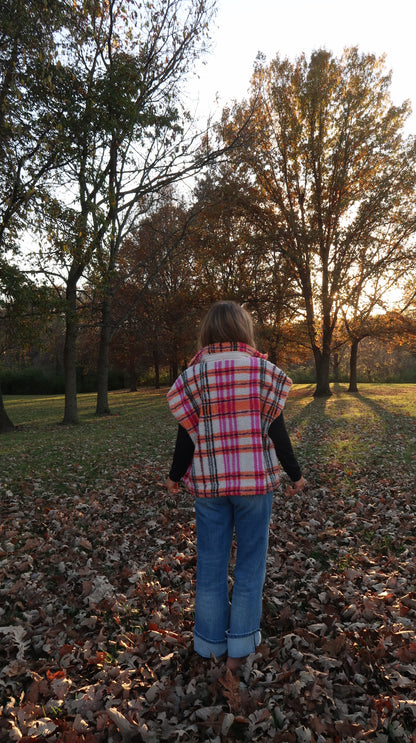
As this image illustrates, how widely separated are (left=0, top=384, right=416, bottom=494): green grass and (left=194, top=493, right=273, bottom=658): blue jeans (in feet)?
16.2

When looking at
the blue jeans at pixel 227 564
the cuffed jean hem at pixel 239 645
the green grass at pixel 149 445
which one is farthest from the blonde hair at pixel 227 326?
the green grass at pixel 149 445

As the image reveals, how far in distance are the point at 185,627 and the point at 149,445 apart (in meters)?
8.68

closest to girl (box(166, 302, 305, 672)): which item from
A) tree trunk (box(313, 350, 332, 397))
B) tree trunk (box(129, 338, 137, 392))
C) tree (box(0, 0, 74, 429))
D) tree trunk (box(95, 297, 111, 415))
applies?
tree (box(0, 0, 74, 429))

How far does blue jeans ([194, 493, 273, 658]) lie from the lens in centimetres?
271

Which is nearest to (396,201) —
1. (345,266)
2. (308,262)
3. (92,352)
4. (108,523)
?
(345,266)

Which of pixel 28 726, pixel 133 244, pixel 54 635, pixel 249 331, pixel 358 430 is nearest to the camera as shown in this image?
pixel 28 726

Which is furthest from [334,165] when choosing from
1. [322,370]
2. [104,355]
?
[104,355]

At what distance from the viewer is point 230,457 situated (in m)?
2.64

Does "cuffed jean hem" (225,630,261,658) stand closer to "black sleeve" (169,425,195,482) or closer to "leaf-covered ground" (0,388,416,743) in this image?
"leaf-covered ground" (0,388,416,743)

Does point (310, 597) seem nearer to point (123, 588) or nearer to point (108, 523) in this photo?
point (123, 588)

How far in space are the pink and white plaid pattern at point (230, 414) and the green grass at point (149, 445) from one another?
17.5ft

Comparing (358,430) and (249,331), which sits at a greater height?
(249,331)

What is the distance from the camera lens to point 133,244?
32312 mm

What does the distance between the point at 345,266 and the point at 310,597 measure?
20282 millimetres
